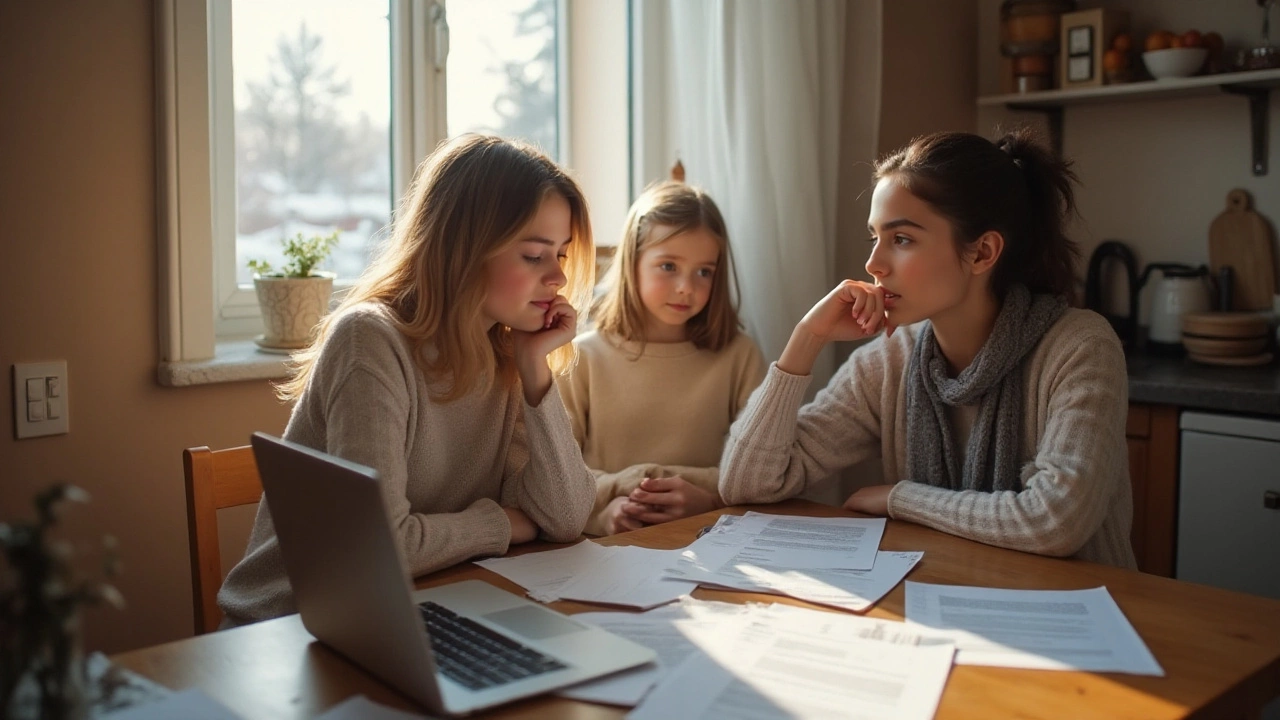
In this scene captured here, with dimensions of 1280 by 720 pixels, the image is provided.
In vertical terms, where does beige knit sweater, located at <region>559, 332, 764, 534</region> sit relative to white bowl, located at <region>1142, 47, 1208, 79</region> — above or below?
below

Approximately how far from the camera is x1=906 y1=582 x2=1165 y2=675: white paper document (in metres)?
1.05

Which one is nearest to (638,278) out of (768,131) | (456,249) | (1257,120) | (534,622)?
(768,131)

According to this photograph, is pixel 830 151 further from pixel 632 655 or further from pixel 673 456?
pixel 632 655

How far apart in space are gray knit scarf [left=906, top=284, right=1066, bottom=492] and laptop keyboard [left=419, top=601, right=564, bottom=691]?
0.88m

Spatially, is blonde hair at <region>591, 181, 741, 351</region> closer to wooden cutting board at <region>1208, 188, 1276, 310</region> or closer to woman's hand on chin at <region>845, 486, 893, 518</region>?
woman's hand on chin at <region>845, 486, 893, 518</region>

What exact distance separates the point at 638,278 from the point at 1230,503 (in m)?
1.29

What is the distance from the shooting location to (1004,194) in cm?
172

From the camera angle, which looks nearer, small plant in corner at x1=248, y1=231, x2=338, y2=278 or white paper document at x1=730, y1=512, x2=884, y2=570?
white paper document at x1=730, y1=512, x2=884, y2=570

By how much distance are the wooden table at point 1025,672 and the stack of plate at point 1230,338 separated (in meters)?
1.50

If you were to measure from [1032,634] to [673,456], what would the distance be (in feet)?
3.79

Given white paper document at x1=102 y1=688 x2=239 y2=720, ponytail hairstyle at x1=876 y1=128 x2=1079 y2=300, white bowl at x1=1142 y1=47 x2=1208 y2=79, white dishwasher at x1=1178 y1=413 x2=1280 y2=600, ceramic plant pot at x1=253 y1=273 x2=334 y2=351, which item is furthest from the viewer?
white bowl at x1=1142 y1=47 x2=1208 y2=79

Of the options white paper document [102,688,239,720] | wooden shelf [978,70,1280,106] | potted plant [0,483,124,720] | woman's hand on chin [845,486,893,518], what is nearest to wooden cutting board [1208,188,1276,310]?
wooden shelf [978,70,1280,106]

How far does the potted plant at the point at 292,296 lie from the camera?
2.12 meters

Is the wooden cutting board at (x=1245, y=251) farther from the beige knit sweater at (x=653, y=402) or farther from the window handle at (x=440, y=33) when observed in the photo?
the window handle at (x=440, y=33)
